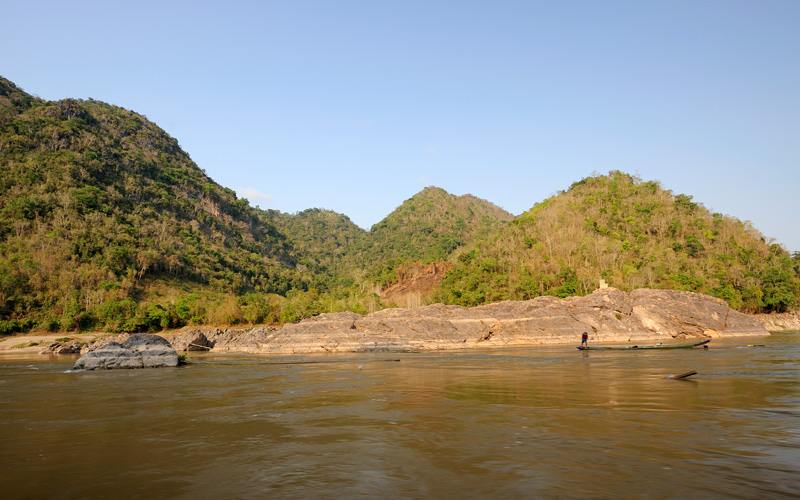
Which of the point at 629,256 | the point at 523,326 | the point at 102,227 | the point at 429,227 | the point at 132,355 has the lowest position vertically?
the point at 132,355

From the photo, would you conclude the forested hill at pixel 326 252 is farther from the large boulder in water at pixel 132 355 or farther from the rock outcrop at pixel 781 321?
the large boulder in water at pixel 132 355

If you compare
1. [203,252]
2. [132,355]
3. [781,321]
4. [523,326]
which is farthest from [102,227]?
[781,321]

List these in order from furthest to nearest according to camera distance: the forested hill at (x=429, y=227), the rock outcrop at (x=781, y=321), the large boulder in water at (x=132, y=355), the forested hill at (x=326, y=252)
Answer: the forested hill at (x=326, y=252) < the forested hill at (x=429, y=227) < the rock outcrop at (x=781, y=321) < the large boulder in water at (x=132, y=355)

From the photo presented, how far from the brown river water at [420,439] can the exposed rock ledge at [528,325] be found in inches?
1001

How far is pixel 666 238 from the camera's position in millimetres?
70625

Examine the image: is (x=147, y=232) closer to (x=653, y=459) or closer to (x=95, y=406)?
(x=95, y=406)

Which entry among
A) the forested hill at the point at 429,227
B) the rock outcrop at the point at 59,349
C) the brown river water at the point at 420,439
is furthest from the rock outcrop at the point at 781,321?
the rock outcrop at the point at 59,349

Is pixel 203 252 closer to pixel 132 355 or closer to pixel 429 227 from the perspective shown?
pixel 429 227

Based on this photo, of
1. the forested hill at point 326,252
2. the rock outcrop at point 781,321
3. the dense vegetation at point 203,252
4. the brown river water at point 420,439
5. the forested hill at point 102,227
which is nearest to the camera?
the brown river water at point 420,439

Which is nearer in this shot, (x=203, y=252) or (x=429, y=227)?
(x=203, y=252)

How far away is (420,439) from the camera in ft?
31.4

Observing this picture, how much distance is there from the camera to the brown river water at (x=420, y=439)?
668cm

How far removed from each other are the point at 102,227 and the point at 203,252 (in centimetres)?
2374

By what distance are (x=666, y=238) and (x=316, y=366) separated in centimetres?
6438
